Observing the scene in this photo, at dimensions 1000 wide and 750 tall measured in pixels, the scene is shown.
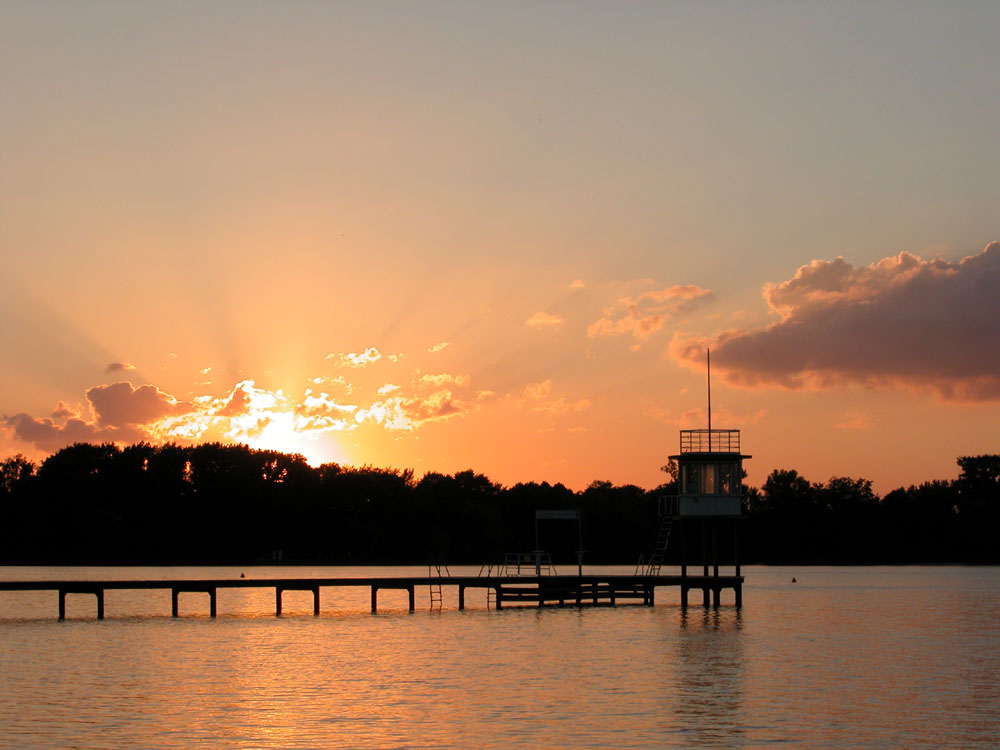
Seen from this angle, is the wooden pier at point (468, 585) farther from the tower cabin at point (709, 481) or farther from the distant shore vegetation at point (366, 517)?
the distant shore vegetation at point (366, 517)

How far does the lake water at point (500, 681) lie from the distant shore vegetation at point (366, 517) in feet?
304

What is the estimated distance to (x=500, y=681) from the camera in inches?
1453

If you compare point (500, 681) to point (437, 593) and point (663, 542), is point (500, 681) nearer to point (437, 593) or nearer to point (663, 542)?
point (663, 542)

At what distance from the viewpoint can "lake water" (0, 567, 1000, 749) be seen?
27.6m

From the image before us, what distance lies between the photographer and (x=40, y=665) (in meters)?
40.5

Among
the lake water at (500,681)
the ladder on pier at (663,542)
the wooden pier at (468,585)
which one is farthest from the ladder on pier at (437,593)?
the ladder on pier at (663,542)

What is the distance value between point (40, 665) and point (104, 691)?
750 centimetres

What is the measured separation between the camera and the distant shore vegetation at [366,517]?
157 m

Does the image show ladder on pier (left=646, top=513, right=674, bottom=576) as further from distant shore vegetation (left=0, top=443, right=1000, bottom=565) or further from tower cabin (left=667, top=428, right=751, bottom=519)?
distant shore vegetation (left=0, top=443, right=1000, bottom=565)

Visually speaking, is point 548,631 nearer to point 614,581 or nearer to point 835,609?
point 614,581

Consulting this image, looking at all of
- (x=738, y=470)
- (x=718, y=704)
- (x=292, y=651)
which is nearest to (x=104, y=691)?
(x=292, y=651)

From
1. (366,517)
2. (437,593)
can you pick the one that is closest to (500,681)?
(437,593)

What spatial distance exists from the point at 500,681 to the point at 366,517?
441ft

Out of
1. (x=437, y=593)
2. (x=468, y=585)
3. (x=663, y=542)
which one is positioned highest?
(x=663, y=542)
